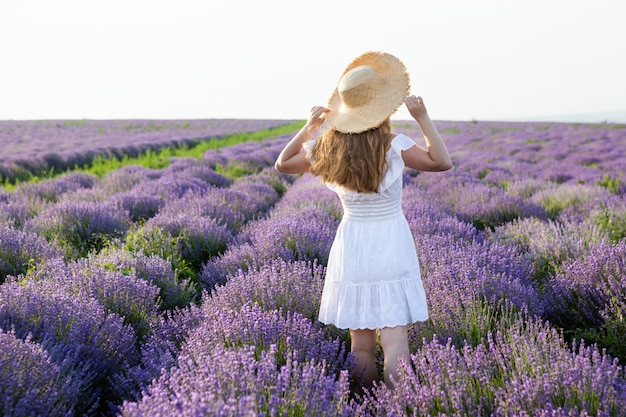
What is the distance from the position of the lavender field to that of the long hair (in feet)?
Answer: 2.24

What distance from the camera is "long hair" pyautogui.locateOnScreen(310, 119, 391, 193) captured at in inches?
91.8

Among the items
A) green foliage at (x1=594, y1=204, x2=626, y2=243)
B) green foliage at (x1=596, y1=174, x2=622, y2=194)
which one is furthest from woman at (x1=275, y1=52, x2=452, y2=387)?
green foliage at (x1=596, y1=174, x2=622, y2=194)

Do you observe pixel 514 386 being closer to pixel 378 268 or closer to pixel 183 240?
pixel 378 268

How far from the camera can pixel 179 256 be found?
14.1 ft

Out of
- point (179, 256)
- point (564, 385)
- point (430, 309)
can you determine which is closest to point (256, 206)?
point (179, 256)

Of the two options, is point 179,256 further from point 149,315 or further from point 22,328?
point 22,328

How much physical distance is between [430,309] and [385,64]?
50.5 inches

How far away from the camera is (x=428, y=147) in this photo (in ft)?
7.81

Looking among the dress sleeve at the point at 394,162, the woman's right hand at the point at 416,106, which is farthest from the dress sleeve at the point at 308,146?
the woman's right hand at the point at 416,106

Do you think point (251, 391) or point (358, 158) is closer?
point (251, 391)

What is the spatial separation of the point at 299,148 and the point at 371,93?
1.58 ft

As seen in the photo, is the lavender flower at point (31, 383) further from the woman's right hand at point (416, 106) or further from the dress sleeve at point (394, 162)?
the woman's right hand at point (416, 106)

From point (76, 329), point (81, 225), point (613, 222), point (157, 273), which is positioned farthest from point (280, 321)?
point (613, 222)

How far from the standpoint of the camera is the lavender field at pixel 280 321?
1719 mm
